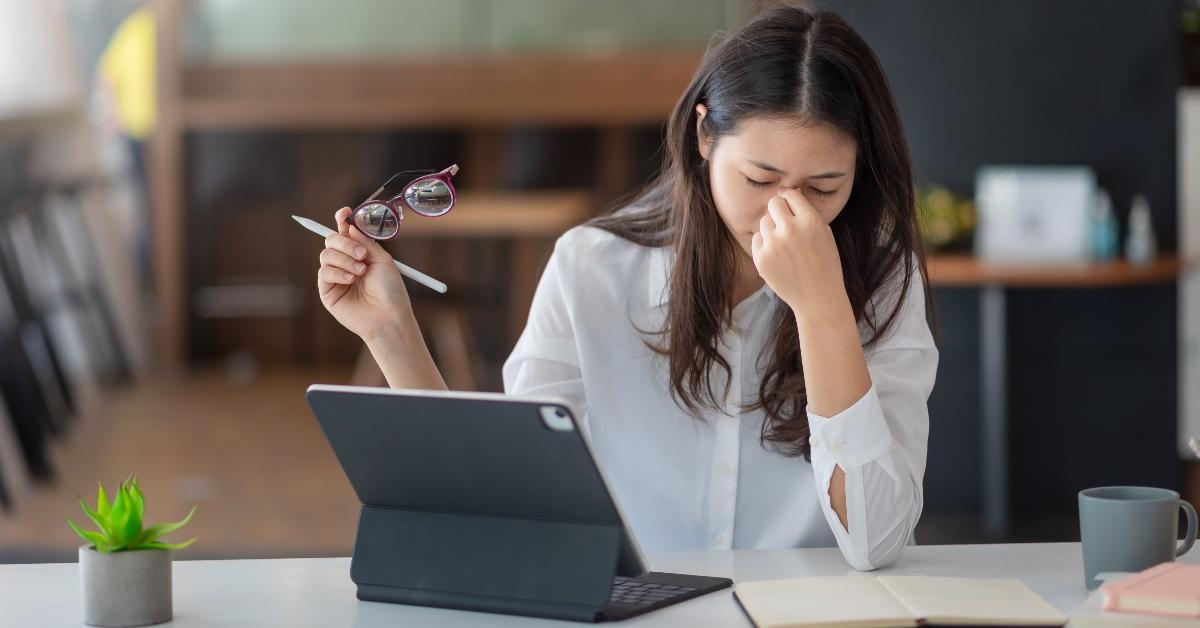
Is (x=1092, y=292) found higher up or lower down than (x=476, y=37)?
lower down

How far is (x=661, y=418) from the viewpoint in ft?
5.80

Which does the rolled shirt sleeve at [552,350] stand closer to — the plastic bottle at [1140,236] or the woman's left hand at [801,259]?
the woman's left hand at [801,259]

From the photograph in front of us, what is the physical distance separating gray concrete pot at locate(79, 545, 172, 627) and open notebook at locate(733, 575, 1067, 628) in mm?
525

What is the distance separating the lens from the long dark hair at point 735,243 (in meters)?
1.62

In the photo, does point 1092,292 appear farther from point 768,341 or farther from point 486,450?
point 486,450

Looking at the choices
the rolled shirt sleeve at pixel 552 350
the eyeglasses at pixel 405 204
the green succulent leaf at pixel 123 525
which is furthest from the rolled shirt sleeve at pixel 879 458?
the green succulent leaf at pixel 123 525

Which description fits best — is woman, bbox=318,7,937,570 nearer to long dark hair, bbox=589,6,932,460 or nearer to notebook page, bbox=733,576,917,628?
long dark hair, bbox=589,6,932,460

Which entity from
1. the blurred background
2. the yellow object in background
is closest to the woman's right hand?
the blurred background

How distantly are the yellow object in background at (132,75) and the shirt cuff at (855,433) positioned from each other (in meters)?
6.35

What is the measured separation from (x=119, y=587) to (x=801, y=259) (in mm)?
725

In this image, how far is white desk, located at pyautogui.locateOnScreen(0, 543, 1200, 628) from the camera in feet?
4.17

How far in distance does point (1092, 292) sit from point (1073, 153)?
42 cm

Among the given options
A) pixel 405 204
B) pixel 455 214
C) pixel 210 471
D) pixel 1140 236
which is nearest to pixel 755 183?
pixel 405 204

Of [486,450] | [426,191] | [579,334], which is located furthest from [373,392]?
[579,334]
